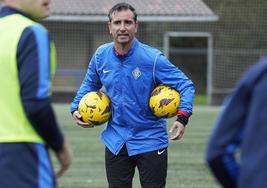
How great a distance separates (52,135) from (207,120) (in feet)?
52.6

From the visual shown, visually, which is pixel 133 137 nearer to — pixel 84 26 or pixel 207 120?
pixel 207 120

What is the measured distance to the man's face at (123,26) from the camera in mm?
6219

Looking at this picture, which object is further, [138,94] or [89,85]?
[89,85]

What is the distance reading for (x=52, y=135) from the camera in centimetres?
367

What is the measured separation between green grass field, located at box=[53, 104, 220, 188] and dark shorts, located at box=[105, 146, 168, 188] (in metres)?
3.10

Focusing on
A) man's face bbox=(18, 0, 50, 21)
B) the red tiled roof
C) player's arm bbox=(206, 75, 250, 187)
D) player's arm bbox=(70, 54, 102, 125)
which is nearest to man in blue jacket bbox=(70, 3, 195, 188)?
player's arm bbox=(70, 54, 102, 125)

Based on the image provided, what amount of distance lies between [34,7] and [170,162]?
26.7 ft

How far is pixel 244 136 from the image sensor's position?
2.91 meters

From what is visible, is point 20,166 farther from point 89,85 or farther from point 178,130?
point 89,85

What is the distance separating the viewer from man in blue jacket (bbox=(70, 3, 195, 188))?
6184 millimetres

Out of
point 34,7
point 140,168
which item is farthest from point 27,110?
point 140,168

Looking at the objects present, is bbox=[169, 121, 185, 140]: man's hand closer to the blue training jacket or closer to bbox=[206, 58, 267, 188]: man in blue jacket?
the blue training jacket

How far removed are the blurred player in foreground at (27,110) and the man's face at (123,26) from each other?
8.11 ft

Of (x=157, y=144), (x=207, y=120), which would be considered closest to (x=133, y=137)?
(x=157, y=144)
